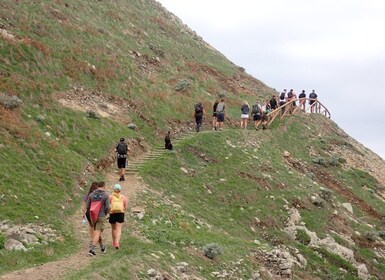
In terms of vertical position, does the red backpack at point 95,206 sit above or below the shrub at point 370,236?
above

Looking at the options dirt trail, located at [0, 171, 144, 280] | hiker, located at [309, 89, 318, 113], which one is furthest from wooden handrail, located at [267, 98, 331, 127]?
dirt trail, located at [0, 171, 144, 280]

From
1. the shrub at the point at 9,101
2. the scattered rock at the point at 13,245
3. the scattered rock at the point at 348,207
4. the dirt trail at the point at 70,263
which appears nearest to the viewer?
the dirt trail at the point at 70,263

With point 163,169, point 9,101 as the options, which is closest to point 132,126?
point 163,169

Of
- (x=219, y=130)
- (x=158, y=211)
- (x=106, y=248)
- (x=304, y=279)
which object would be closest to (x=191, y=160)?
(x=219, y=130)

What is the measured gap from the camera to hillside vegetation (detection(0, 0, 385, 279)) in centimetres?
1655

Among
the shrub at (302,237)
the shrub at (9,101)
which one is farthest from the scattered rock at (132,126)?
the shrub at (302,237)

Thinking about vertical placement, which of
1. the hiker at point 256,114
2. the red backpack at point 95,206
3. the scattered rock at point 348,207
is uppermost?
the hiker at point 256,114

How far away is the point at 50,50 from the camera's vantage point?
3148cm

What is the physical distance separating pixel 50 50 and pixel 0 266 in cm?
2093

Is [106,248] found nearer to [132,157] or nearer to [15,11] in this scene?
[132,157]

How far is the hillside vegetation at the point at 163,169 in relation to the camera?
16547mm

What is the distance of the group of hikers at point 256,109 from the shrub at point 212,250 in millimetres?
16502

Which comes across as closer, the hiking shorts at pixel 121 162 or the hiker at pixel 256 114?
the hiking shorts at pixel 121 162

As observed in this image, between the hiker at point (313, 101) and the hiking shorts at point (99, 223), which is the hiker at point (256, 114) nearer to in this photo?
the hiker at point (313, 101)
